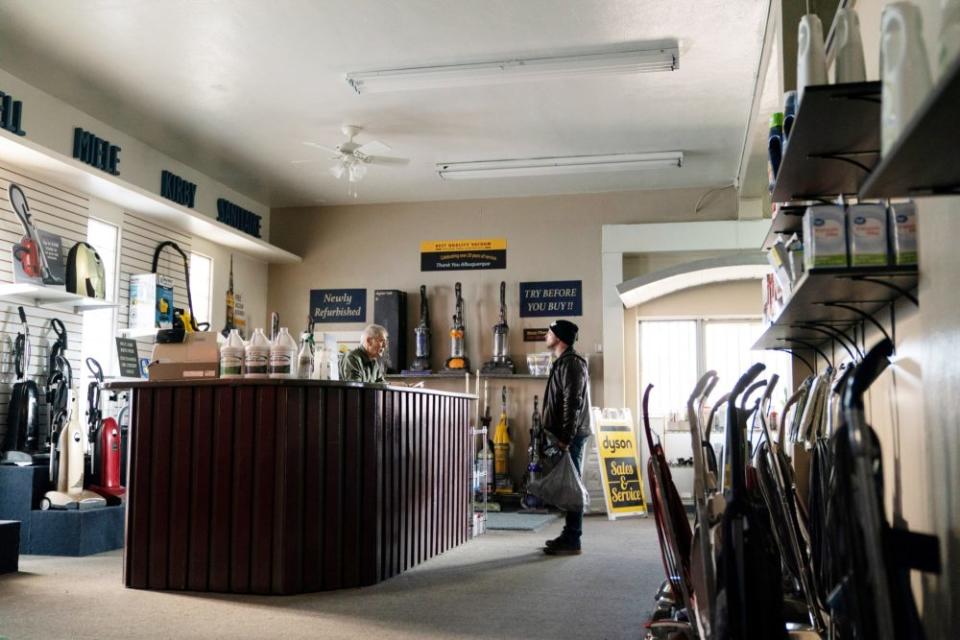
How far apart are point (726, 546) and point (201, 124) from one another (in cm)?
765

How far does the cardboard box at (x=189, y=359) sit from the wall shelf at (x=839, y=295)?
3.38m

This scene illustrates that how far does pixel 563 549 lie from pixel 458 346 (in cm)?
483

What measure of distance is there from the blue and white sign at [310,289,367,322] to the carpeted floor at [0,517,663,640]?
5.79 metres

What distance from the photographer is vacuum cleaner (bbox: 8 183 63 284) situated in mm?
7504

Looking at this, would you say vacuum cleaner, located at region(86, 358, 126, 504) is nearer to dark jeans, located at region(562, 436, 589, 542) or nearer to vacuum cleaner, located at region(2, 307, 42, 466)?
vacuum cleaner, located at region(2, 307, 42, 466)

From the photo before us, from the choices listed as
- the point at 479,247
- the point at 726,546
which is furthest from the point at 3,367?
the point at 726,546

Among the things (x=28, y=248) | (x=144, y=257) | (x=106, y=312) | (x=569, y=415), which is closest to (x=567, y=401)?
(x=569, y=415)

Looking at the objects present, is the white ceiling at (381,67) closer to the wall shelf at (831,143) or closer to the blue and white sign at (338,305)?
the blue and white sign at (338,305)

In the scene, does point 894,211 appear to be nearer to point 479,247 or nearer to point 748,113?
point 748,113

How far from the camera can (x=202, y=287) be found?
10984 millimetres

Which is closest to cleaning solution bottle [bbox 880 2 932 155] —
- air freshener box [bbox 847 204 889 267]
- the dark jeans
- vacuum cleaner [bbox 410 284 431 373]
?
air freshener box [bbox 847 204 889 267]

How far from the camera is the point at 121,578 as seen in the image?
224 inches

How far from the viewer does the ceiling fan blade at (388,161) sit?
32.1ft

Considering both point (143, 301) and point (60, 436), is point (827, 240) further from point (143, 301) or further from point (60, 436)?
point (143, 301)
